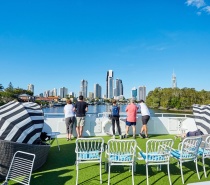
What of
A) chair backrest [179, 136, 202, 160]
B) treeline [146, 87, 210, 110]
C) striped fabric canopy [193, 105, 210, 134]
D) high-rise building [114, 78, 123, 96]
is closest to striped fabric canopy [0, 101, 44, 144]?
chair backrest [179, 136, 202, 160]

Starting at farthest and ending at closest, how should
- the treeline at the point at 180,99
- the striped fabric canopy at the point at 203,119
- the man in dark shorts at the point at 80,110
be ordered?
the treeline at the point at 180,99 < the man in dark shorts at the point at 80,110 < the striped fabric canopy at the point at 203,119

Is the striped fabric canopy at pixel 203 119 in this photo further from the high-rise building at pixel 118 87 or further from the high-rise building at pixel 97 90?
the high-rise building at pixel 97 90

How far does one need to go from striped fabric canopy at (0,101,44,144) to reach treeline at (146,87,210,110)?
76.5m

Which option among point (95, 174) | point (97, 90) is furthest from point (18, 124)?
point (97, 90)

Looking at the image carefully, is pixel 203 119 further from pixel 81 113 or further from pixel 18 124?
pixel 18 124

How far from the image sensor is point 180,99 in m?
78.3

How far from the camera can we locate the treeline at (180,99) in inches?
2985

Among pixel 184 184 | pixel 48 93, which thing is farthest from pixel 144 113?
pixel 48 93

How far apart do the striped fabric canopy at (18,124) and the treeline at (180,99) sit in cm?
7647

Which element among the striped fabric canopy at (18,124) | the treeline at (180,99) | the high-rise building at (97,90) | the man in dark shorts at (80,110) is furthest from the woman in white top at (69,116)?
the high-rise building at (97,90)

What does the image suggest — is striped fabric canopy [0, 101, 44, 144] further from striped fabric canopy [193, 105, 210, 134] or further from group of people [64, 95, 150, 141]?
striped fabric canopy [193, 105, 210, 134]

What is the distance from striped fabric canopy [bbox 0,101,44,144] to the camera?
13.8 ft

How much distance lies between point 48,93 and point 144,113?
16277 centimetres

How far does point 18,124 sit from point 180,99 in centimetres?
8061
